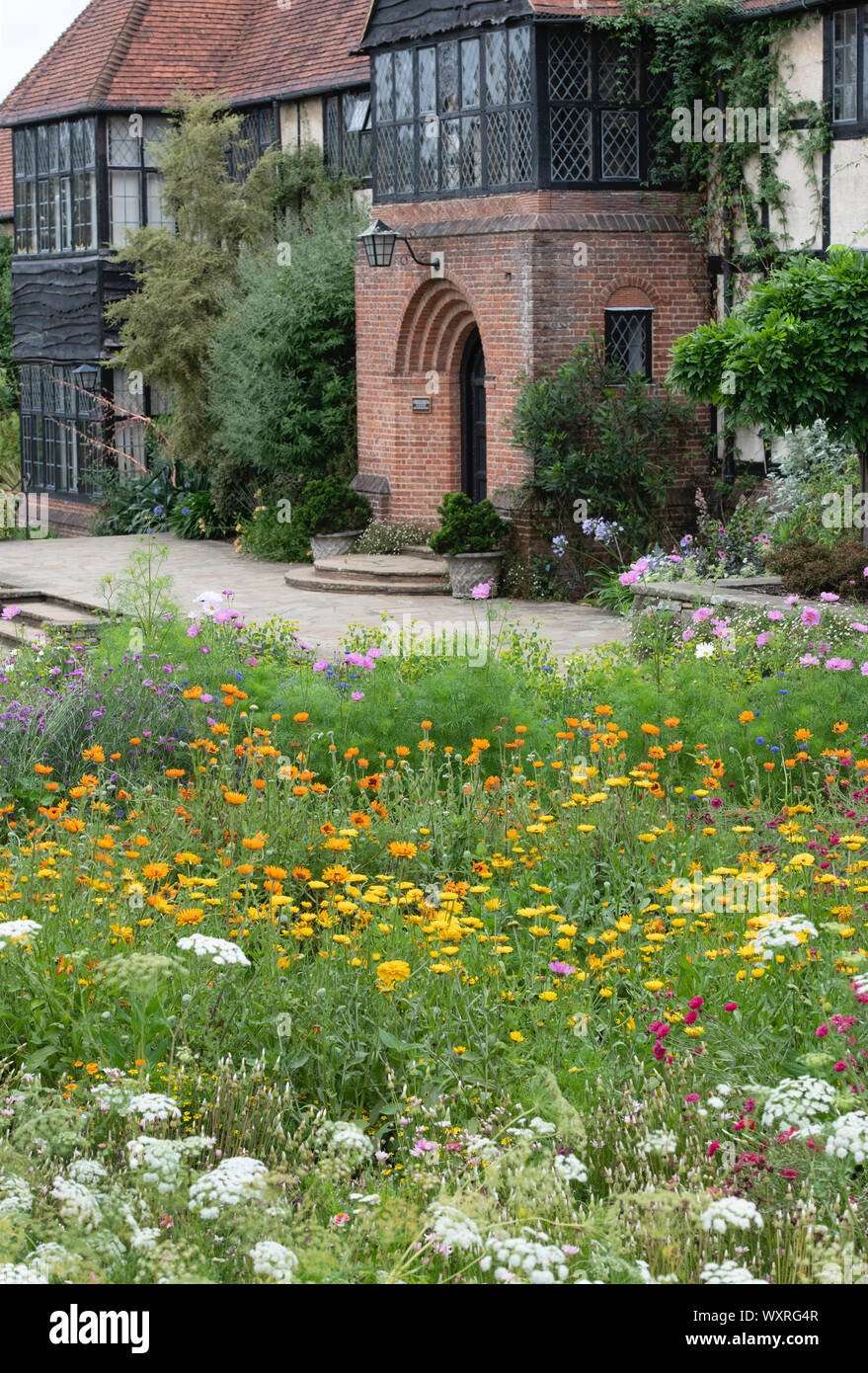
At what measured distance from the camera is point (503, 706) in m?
8.56

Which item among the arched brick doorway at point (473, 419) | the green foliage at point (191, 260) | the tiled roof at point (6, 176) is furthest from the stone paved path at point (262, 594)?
the tiled roof at point (6, 176)

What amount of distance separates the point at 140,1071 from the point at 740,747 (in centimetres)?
446

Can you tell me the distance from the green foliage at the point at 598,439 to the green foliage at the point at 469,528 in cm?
60

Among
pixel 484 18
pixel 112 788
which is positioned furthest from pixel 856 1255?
pixel 484 18

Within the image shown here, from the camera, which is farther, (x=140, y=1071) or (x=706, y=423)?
(x=706, y=423)

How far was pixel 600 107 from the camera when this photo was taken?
16.6m

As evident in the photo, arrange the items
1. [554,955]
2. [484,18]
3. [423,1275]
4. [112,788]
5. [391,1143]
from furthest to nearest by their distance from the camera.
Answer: [484,18] → [112,788] → [554,955] → [391,1143] → [423,1275]

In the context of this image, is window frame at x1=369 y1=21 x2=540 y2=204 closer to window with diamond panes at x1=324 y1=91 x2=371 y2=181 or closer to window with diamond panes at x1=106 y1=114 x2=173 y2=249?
window with diamond panes at x1=324 y1=91 x2=371 y2=181

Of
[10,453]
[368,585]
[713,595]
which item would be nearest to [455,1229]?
[713,595]

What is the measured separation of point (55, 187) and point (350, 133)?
6.65m

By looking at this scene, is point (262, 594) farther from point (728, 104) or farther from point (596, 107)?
point (728, 104)

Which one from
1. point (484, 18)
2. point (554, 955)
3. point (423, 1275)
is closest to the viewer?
point (423, 1275)

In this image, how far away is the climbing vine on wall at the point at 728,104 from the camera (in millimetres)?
15711
